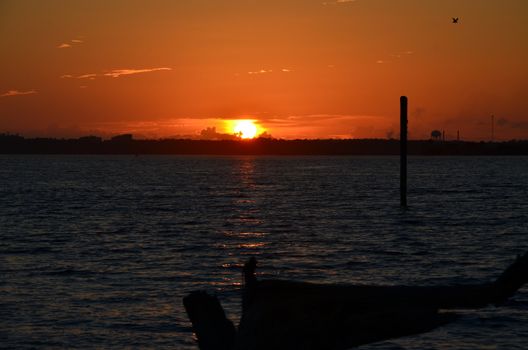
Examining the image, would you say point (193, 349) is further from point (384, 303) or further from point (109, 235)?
point (109, 235)

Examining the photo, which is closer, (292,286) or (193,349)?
(292,286)

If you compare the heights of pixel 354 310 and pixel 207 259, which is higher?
pixel 354 310

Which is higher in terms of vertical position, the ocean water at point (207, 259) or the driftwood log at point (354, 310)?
the driftwood log at point (354, 310)

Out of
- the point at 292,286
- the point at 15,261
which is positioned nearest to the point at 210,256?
the point at 15,261

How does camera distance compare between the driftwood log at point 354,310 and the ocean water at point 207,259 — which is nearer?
the driftwood log at point 354,310

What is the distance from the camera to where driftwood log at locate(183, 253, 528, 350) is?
13.7 ft

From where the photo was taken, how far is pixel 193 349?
609 inches

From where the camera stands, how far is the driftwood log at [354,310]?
13.7ft

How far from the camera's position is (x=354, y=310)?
425cm

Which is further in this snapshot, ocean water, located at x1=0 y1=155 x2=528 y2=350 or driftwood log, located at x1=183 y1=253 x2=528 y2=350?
ocean water, located at x1=0 y1=155 x2=528 y2=350

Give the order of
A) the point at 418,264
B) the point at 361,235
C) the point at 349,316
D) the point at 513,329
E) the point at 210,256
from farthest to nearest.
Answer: the point at 361,235, the point at 210,256, the point at 418,264, the point at 513,329, the point at 349,316

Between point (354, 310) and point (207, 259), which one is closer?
point (354, 310)

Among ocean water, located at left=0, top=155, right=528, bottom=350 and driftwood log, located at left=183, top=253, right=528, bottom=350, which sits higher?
driftwood log, located at left=183, top=253, right=528, bottom=350

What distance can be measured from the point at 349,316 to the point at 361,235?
35864 mm
